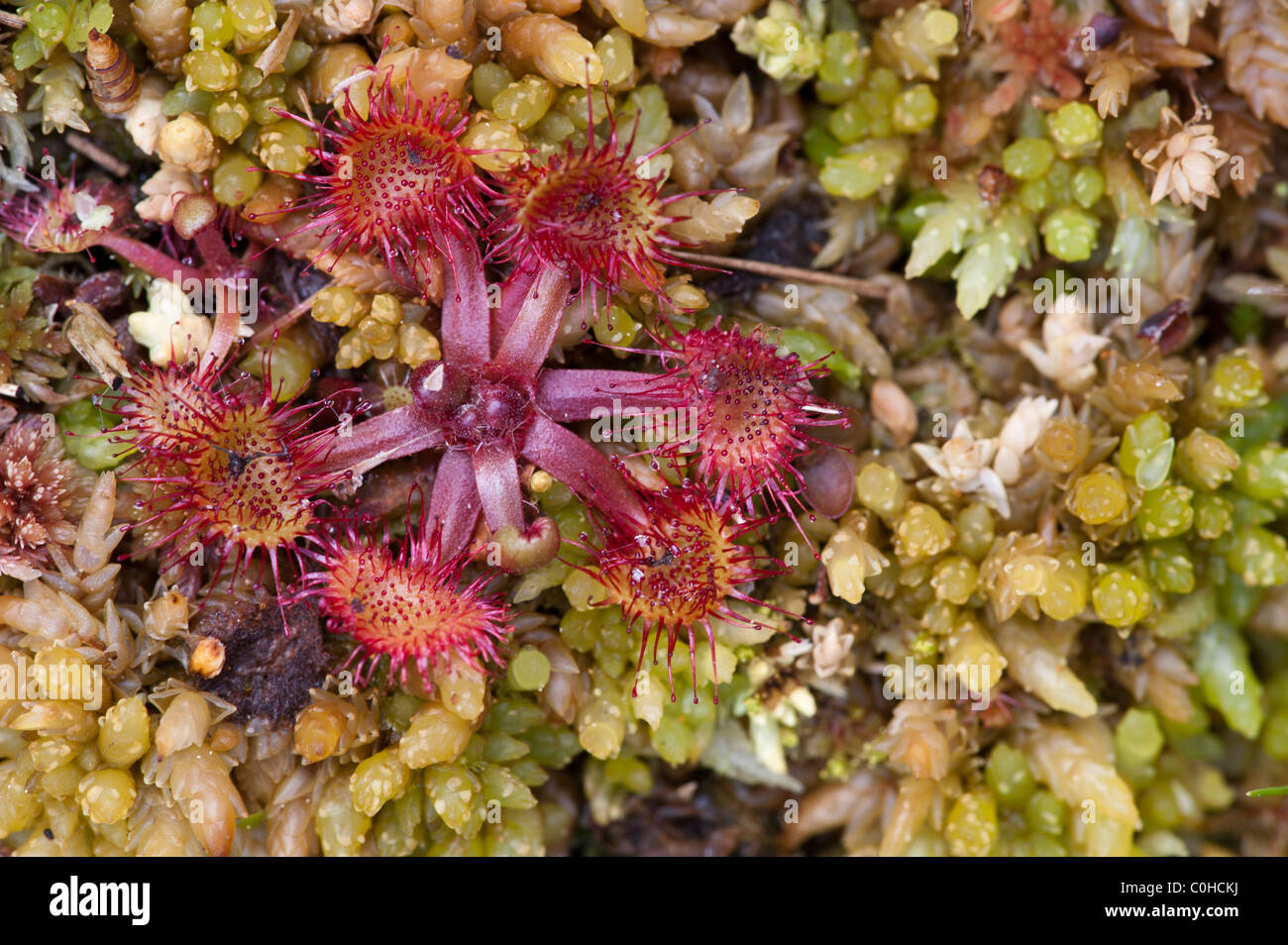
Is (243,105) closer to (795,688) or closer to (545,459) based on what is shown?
(545,459)

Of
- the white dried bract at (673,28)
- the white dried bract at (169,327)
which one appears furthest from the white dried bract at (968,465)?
the white dried bract at (169,327)

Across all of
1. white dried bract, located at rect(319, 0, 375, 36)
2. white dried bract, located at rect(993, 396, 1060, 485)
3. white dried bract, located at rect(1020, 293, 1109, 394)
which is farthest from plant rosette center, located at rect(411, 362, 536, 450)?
white dried bract, located at rect(1020, 293, 1109, 394)

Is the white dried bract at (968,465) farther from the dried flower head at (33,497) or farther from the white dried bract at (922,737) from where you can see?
the dried flower head at (33,497)

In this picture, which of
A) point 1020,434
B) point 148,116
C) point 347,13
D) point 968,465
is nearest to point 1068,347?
point 1020,434

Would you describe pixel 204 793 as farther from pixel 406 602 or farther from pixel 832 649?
pixel 832 649

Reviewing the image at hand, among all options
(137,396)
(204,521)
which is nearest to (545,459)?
(204,521)

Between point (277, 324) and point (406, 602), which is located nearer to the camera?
point (406, 602)
